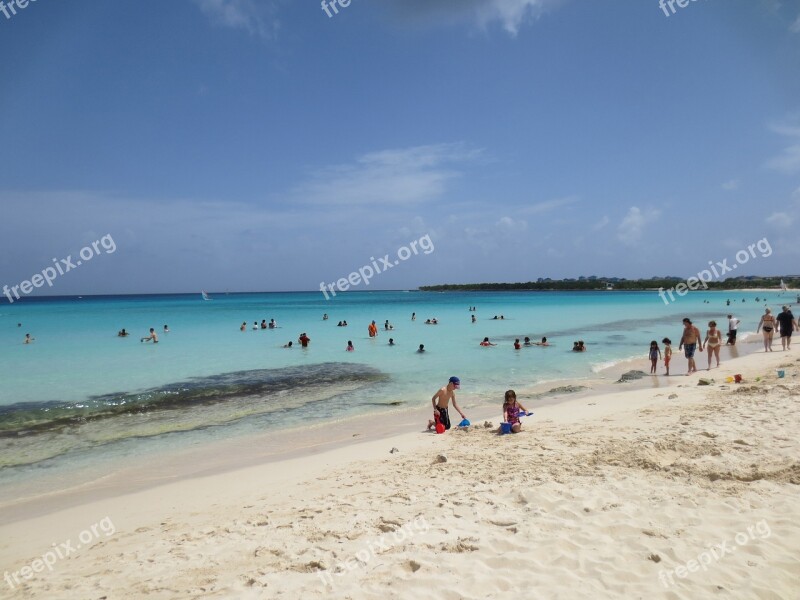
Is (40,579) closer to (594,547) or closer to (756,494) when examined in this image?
(594,547)

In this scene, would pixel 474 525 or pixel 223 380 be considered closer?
pixel 474 525

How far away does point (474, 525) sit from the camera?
4.98 meters

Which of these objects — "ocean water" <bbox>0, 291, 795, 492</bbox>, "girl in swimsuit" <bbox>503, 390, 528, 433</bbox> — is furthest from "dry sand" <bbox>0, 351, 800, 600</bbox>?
"ocean water" <bbox>0, 291, 795, 492</bbox>

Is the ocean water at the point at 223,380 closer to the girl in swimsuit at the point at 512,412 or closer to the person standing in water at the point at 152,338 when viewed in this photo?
the person standing in water at the point at 152,338

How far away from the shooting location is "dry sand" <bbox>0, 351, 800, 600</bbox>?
404 centimetres

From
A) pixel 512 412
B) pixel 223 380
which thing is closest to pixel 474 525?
pixel 512 412

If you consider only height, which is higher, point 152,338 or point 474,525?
point 152,338

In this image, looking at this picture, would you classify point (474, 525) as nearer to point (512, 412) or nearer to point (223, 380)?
point (512, 412)

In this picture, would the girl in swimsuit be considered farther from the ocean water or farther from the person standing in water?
the person standing in water

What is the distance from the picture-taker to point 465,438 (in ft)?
29.0

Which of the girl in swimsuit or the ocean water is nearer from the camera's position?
the girl in swimsuit

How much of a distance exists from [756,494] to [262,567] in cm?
543

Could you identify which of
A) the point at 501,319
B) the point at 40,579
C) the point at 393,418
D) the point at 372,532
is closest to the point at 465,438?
the point at 393,418

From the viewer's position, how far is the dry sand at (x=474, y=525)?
4.04 m
